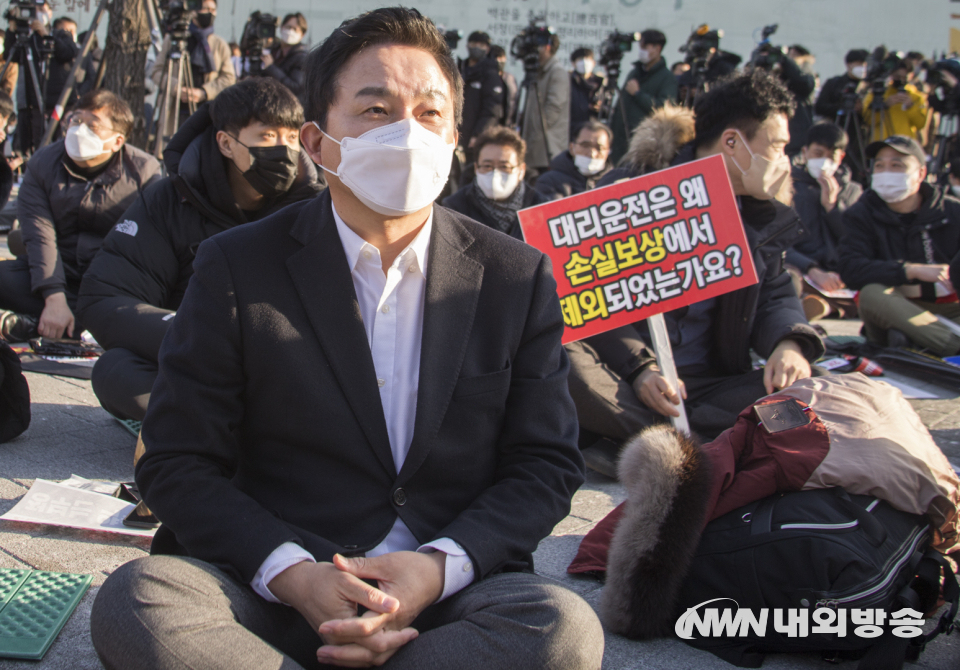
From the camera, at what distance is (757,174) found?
3.19 metres

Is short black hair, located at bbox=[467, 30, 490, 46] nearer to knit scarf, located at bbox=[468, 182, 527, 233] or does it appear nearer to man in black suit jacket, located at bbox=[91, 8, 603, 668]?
knit scarf, located at bbox=[468, 182, 527, 233]

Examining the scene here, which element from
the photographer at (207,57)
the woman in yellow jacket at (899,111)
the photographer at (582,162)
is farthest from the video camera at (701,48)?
the photographer at (207,57)

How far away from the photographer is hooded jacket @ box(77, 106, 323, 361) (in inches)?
131

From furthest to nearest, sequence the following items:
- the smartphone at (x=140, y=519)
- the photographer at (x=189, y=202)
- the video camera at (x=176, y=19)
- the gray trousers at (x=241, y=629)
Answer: the video camera at (x=176, y=19), the photographer at (x=189, y=202), the smartphone at (x=140, y=519), the gray trousers at (x=241, y=629)

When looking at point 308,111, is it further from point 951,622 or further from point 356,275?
point 951,622

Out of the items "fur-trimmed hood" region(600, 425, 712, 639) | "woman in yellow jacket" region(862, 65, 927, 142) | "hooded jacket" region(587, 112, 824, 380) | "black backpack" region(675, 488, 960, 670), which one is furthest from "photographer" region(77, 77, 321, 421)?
"woman in yellow jacket" region(862, 65, 927, 142)

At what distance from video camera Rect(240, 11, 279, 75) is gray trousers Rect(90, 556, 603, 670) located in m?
7.74

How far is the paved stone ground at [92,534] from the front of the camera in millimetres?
1940

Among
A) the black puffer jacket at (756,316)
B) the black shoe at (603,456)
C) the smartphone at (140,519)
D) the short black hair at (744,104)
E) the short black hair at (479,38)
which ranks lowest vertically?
the black shoe at (603,456)

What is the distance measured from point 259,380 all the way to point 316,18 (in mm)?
14633

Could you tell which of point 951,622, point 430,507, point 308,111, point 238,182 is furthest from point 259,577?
point 238,182

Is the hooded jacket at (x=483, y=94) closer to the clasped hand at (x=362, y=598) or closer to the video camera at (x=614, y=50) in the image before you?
the video camera at (x=614, y=50)

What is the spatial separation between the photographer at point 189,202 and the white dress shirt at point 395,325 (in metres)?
1.78

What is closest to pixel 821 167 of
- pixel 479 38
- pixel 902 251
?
pixel 902 251
